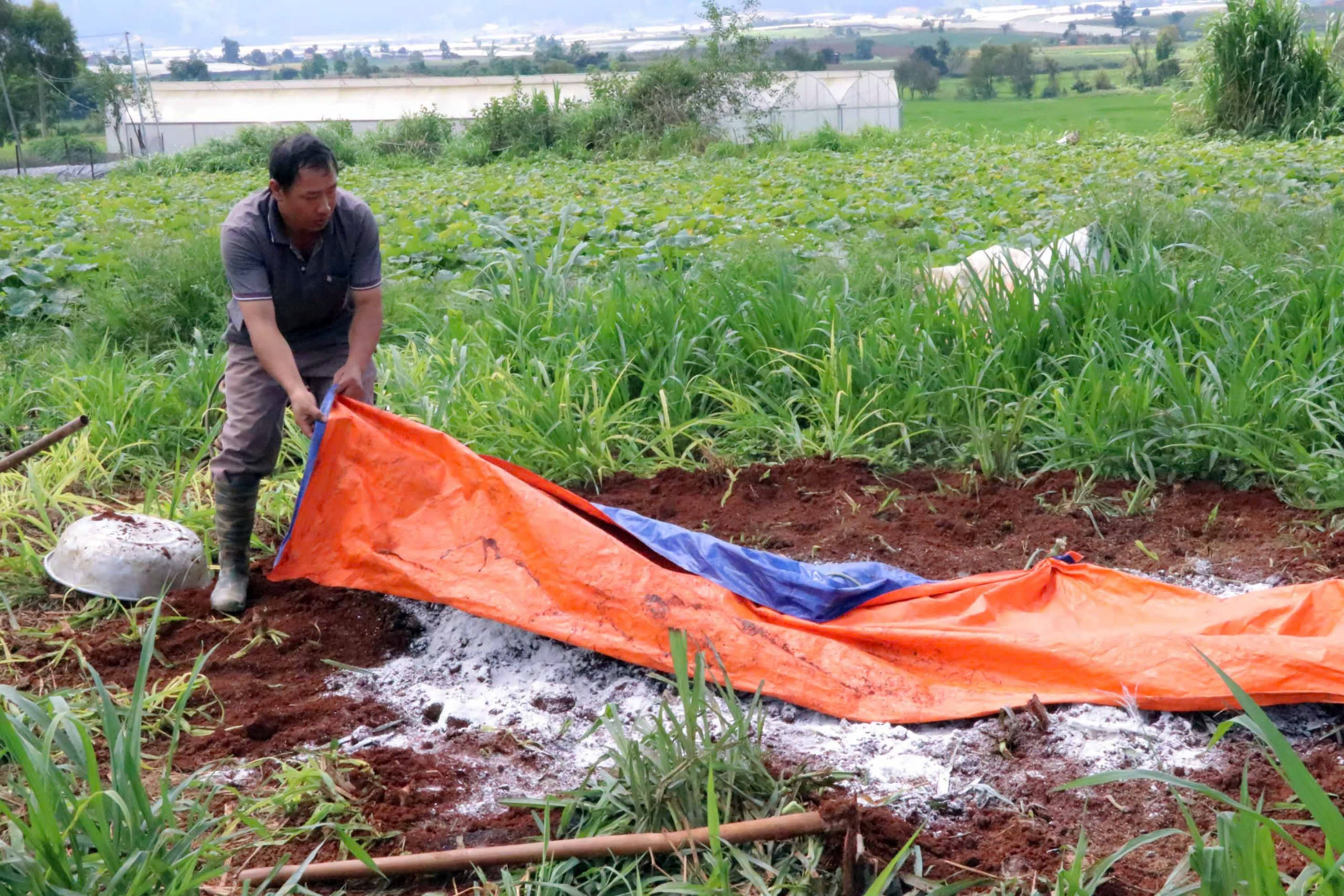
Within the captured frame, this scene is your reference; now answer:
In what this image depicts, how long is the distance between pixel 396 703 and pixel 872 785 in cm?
A: 106

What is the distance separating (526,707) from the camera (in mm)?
2527

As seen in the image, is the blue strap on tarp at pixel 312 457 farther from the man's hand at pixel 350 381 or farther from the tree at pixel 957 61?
the tree at pixel 957 61

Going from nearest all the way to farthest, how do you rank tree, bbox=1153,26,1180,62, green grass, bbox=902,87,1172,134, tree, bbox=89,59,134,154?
green grass, bbox=902,87,1172,134 → tree, bbox=89,59,134,154 → tree, bbox=1153,26,1180,62

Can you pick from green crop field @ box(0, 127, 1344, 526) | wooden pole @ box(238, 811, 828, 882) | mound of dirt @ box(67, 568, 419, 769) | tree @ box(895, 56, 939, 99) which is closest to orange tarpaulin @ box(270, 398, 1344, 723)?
mound of dirt @ box(67, 568, 419, 769)

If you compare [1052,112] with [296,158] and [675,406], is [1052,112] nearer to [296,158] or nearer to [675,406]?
[675,406]

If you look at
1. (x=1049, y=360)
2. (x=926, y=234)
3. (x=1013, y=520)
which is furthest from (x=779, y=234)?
(x=1013, y=520)

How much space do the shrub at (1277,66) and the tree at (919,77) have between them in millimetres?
35467

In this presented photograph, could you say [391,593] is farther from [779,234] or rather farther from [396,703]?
[779,234]

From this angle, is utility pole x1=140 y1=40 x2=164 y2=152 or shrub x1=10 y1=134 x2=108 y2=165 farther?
utility pole x1=140 y1=40 x2=164 y2=152

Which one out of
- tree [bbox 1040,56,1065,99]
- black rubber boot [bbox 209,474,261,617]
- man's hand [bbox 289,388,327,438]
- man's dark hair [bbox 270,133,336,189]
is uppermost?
tree [bbox 1040,56,1065,99]

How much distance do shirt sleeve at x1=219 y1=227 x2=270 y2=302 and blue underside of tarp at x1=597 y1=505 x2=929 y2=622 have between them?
1.04 m

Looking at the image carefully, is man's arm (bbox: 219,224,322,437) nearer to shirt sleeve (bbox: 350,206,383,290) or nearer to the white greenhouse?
shirt sleeve (bbox: 350,206,383,290)

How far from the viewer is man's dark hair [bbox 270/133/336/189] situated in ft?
9.18

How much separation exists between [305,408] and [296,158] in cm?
60
